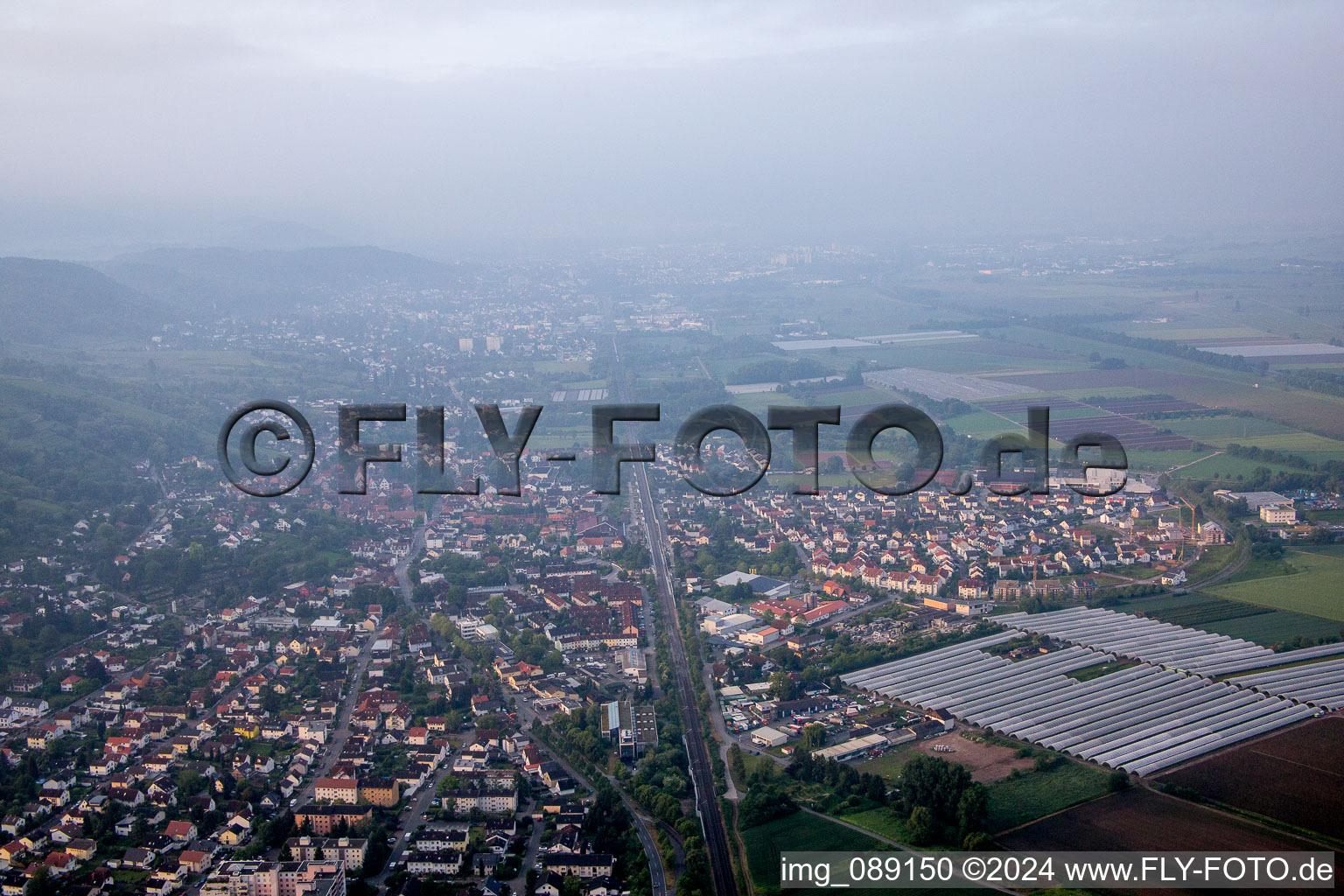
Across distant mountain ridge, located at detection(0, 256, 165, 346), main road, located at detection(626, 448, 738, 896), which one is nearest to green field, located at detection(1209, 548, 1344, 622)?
main road, located at detection(626, 448, 738, 896)

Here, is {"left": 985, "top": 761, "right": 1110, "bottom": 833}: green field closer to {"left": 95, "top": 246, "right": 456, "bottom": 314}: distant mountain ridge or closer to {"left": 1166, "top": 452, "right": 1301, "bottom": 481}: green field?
{"left": 1166, "top": 452, "right": 1301, "bottom": 481}: green field

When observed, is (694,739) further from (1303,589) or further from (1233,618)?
(1303,589)

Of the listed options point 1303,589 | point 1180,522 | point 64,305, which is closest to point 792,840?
point 1303,589

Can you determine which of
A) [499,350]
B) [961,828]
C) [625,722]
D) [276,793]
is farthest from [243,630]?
[499,350]

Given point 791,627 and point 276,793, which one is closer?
point 276,793

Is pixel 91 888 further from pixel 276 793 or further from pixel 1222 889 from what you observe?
pixel 1222 889

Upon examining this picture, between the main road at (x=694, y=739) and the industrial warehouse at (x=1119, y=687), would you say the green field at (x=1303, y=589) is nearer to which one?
the industrial warehouse at (x=1119, y=687)

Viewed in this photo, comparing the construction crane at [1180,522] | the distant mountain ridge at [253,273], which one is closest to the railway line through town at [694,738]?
the construction crane at [1180,522]
